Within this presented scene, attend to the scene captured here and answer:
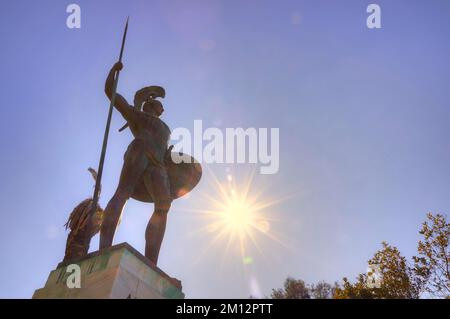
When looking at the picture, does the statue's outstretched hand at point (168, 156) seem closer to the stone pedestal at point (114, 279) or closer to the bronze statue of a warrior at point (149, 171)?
the bronze statue of a warrior at point (149, 171)

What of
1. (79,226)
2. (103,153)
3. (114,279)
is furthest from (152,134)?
(114,279)

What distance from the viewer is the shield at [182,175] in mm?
5777

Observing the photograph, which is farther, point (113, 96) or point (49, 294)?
Result: point (113, 96)

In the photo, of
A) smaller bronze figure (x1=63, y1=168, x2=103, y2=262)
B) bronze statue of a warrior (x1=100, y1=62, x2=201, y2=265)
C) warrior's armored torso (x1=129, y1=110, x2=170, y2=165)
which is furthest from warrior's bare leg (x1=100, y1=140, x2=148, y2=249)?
smaller bronze figure (x1=63, y1=168, x2=103, y2=262)

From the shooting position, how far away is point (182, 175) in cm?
582

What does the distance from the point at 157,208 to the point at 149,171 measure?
0.53 metres

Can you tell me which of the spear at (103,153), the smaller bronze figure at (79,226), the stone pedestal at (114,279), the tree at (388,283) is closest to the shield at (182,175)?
the smaller bronze figure at (79,226)

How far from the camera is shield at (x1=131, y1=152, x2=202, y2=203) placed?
578cm

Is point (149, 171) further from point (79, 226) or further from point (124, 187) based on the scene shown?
point (79, 226)

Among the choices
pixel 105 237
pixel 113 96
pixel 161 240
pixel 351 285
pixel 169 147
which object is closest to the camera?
pixel 105 237

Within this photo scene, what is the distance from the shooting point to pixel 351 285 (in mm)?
25062
